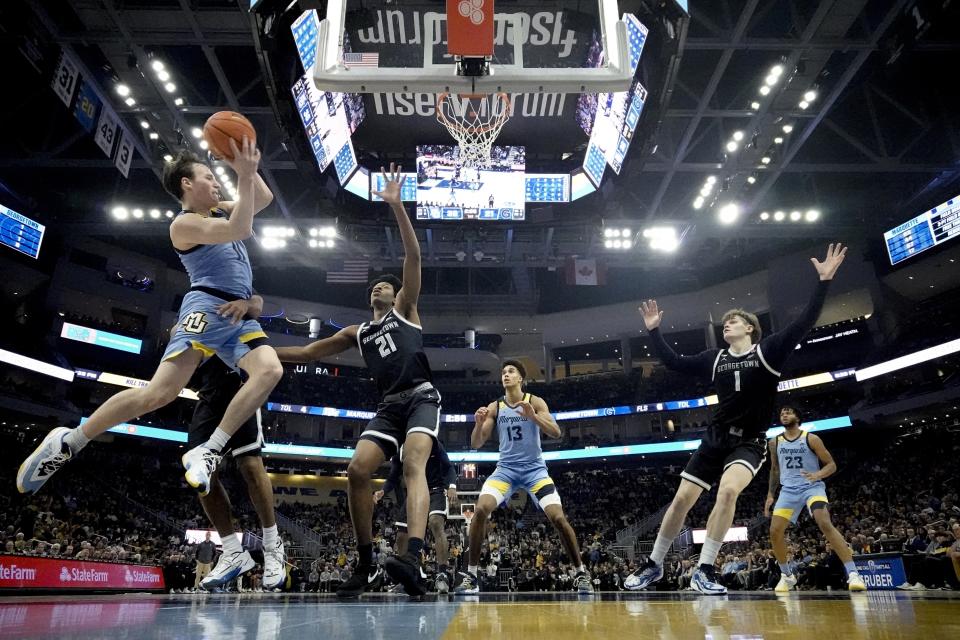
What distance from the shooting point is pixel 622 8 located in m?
8.34

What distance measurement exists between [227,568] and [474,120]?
30.1 ft

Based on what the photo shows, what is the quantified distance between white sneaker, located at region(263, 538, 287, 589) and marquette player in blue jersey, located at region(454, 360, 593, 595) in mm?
2162

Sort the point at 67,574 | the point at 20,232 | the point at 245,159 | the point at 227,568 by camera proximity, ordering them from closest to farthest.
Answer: the point at 245,159, the point at 227,568, the point at 67,574, the point at 20,232

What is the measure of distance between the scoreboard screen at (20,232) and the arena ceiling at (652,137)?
1.38ft

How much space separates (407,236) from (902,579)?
9114 millimetres

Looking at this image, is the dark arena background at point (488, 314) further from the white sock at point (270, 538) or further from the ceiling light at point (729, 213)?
the ceiling light at point (729, 213)

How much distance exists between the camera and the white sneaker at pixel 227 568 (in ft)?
12.5

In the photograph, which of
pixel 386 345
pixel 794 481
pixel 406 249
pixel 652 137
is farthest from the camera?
pixel 652 137

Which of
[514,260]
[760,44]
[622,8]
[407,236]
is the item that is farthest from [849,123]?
[407,236]

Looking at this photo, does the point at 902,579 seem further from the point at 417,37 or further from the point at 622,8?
the point at 417,37

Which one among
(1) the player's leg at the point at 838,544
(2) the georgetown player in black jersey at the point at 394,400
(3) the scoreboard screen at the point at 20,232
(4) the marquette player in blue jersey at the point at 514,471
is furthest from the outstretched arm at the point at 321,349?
(3) the scoreboard screen at the point at 20,232

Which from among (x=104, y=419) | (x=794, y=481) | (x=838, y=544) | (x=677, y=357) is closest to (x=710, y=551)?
(x=677, y=357)

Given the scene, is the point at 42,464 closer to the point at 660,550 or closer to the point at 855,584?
the point at 660,550

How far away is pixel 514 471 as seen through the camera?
629 centimetres
